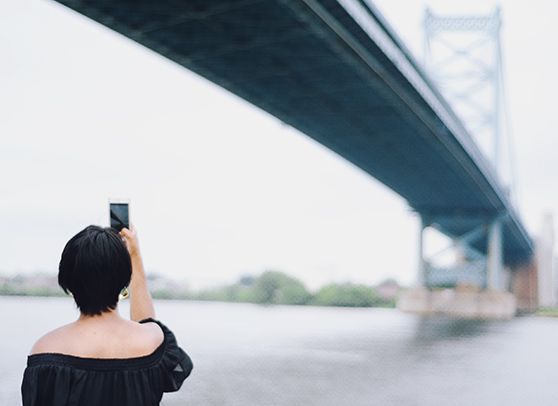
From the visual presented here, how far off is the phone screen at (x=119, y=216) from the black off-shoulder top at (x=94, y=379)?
256mm

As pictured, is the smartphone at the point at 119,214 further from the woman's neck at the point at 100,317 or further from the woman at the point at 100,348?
the woman's neck at the point at 100,317

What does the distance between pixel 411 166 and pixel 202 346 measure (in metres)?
20.2

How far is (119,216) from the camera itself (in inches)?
71.1

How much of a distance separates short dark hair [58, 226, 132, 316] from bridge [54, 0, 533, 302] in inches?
613

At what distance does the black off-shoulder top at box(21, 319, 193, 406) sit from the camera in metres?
1.66

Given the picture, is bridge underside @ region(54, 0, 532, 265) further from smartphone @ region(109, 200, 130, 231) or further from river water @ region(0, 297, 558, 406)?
smartphone @ region(109, 200, 130, 231)

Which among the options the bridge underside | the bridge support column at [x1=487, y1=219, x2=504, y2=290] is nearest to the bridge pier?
the bridge support column at [x1=487, y1=219, x2=504, y2=290]

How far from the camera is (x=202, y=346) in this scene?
19.6 m

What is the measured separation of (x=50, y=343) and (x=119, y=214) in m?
0.29

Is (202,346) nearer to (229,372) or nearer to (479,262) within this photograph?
(229,372)

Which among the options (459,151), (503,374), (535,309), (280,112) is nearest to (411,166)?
(459,151)

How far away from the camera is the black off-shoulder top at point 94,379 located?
166 cm

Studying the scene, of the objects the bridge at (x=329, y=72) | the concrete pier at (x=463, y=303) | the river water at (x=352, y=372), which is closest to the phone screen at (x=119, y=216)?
the river water at (x=352, y=372)

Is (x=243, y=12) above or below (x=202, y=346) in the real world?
above
